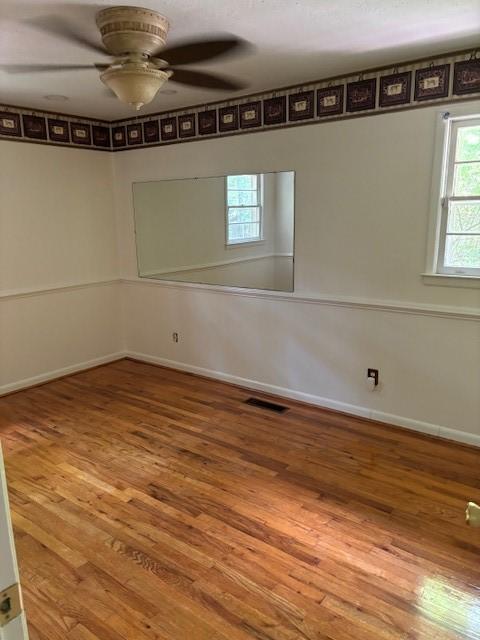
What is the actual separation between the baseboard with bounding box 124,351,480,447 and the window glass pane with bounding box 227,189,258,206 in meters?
1.55

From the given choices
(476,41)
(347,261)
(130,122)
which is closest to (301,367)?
(347,261)

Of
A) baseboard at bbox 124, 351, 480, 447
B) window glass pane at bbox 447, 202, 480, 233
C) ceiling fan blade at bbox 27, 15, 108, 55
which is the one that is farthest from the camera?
baseboard at bbox 124, 351, 480, 447

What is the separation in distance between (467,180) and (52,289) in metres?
3.58

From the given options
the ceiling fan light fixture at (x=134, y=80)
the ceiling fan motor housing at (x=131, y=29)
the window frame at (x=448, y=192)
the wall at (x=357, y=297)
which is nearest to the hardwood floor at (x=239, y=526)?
the wall at (x=357, y=297)

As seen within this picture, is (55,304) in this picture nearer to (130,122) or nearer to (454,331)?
(130,122)

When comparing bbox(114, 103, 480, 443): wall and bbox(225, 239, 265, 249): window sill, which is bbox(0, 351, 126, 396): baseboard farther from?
bbox(225, 239, 265, 249): window sill

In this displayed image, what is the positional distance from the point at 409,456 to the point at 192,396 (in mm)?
1834

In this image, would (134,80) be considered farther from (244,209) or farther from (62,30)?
(244,209)

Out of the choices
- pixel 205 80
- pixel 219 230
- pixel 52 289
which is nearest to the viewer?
pixel 205 80

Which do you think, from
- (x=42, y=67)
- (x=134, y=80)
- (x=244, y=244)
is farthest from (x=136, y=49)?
(x=244, y=244)

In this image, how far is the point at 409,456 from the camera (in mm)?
2877

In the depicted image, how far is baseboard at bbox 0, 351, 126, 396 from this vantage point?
4055 millimetres

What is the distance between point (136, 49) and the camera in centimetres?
223

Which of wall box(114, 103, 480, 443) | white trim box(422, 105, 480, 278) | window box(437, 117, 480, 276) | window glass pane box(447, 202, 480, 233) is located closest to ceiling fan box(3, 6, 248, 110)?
wall box(114, 103, 480, 443)
